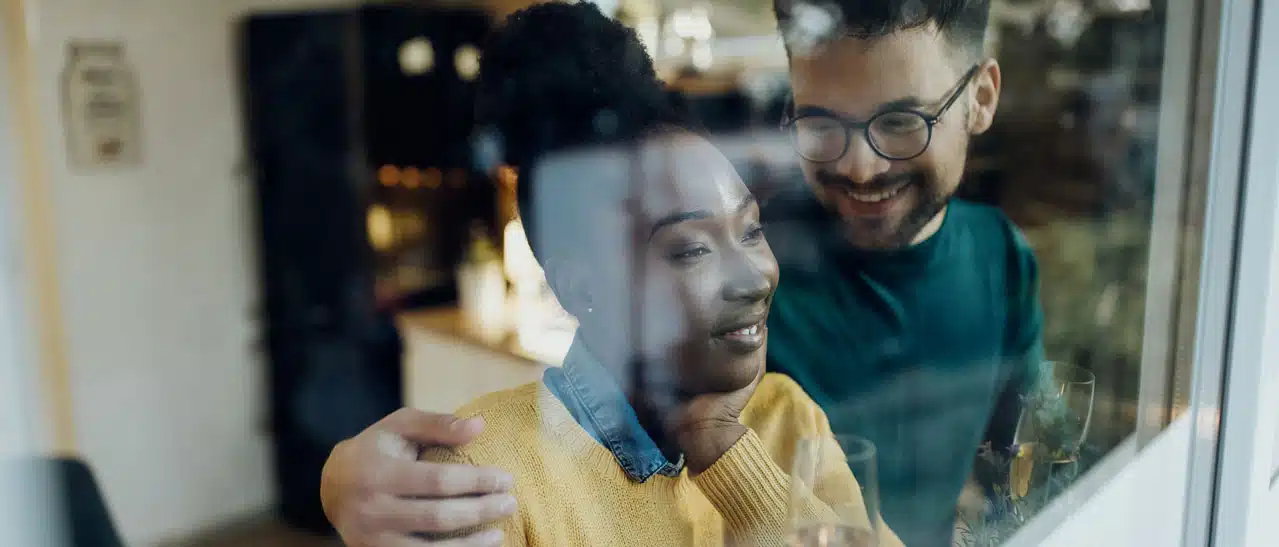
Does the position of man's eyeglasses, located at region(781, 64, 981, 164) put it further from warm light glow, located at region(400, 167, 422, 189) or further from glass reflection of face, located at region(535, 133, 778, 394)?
warm light glow, located at region(400, 167, 422, 189)

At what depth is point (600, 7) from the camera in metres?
0.75

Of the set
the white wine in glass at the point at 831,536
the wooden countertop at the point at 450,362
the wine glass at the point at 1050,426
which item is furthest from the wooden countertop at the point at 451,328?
the wine glass at the point at 1050,426

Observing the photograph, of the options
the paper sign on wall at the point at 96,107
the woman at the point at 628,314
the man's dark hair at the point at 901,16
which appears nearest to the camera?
the paper sign on wall at the point at 96,107

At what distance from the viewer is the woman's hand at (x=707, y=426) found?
35.2 inches

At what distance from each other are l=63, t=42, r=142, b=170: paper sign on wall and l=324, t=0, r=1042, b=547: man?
2.03 ft

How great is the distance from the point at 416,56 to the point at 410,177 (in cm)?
8

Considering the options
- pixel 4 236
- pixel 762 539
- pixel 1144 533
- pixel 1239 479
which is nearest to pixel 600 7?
pixel 4 236

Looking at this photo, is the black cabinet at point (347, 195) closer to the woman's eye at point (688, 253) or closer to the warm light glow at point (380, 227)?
the warm light glow at point (380, 227)

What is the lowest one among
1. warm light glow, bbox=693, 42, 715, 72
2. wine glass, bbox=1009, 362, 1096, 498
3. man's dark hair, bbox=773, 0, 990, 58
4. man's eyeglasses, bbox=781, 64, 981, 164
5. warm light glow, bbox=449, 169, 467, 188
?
wine glass, bbox=1009, 362, 1096, 498

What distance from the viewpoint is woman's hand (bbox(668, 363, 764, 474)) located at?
2.93 feet

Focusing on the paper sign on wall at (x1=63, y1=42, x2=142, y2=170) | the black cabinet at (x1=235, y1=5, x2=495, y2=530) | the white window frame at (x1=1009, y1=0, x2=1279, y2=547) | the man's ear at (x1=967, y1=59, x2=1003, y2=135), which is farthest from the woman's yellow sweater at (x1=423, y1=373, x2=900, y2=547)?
the white window frame at (x1=1009, y1=0, x2=1279, y2=547)

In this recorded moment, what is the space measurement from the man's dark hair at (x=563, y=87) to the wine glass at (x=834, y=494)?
43 cm

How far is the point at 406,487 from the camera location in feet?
2.25

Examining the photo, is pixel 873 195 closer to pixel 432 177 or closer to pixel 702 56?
pixel 702 56
